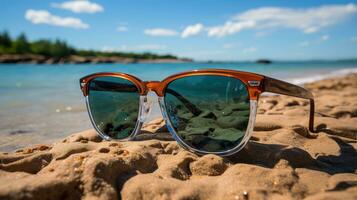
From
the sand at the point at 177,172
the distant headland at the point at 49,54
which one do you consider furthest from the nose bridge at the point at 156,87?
the distant headland at the point at 49,54

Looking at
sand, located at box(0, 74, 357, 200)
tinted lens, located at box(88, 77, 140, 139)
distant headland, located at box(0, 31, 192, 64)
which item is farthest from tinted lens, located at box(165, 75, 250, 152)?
distant headland, located at box(0, 31, 192, 64)

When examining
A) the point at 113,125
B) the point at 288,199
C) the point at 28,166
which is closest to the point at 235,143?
the point at 288,199

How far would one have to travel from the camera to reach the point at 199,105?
75.9 inches

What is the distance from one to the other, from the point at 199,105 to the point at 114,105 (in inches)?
27.0

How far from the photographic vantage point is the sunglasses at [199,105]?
5.78 feet

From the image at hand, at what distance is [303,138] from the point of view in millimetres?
2270

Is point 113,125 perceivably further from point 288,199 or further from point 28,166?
point 288,199

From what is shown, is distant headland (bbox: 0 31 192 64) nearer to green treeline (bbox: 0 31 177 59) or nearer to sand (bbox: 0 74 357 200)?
green treeline (bbox: 0 31 177 59)

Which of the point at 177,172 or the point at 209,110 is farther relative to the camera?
the point at 209,110

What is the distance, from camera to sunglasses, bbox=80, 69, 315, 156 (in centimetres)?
176

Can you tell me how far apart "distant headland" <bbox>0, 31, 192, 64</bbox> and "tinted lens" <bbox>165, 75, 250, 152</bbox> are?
51318 mm

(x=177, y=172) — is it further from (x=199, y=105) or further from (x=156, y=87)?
(x=156, y=87)

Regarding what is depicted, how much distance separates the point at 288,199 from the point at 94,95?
1.55 meters

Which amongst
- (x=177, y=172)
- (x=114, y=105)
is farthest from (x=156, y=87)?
(x=177, y=172)
